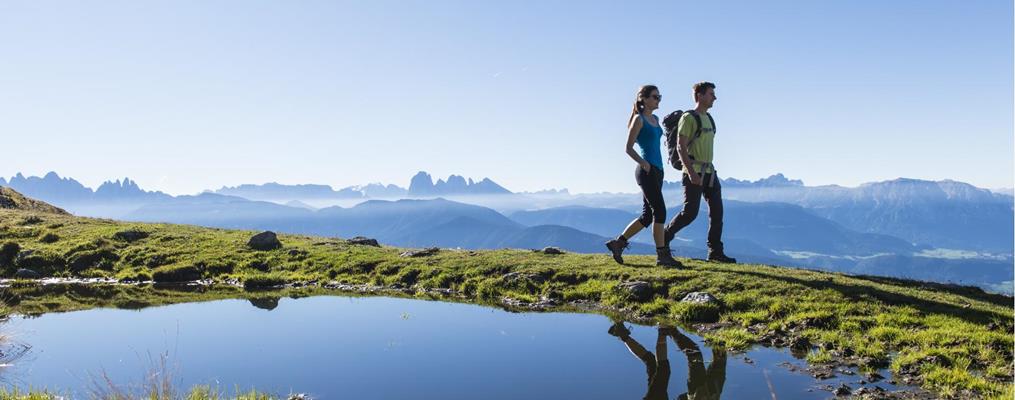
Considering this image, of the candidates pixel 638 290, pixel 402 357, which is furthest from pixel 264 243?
pixel 402 357

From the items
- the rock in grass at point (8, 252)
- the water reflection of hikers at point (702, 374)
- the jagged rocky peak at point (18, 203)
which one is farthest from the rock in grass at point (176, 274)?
the jagged rocky peak at point (18, 203)

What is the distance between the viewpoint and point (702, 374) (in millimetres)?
7617

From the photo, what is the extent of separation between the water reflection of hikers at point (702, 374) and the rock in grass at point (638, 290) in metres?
3.47

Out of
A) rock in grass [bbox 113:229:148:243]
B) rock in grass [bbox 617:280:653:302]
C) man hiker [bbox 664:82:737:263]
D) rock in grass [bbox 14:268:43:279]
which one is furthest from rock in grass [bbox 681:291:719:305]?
rock in grass [bbox 113:229:148:243]

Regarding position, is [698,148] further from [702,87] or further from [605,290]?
[605,290]

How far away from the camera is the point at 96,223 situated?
3166cm

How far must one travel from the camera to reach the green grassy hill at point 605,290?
27.4ft

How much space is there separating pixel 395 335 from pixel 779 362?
243 inches

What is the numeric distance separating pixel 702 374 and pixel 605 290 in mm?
6263

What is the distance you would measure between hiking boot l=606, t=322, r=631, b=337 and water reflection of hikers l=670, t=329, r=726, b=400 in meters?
0.95

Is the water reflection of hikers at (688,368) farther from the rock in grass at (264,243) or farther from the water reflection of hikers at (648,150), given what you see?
the rock in grass at (264,243)

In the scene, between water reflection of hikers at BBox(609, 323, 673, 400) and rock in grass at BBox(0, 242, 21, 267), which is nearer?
water reflection of hikers at BBox(609, 323, 673, 400)

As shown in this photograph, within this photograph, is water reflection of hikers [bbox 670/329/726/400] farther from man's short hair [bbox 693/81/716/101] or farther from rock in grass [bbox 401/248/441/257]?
rock in grass [bbox 401/248/441/257]

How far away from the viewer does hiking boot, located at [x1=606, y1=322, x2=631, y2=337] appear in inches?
399
